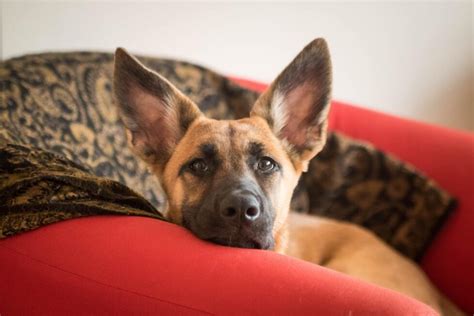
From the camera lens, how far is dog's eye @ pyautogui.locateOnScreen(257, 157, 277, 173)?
5.96ft

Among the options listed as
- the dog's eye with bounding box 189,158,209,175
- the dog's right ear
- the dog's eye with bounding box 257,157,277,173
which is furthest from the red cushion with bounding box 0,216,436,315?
the dog's right ear

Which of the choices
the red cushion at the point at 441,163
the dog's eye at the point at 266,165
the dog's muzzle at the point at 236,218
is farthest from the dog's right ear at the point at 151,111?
the red cushion at the point at 441,163

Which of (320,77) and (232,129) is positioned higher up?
(320,77)

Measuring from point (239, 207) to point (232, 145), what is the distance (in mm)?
347

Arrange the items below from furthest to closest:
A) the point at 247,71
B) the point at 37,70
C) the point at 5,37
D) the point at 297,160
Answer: the point at 247,71 → the point at 5,37 → the point at 37,70 → the point at 297,160

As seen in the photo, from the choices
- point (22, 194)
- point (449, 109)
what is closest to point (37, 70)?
point (22, 194)

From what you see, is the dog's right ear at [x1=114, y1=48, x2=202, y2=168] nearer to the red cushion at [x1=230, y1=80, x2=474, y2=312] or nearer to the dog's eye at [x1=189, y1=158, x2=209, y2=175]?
the dog's eye at [x1=189, y1=158, x2=209, y2=175]

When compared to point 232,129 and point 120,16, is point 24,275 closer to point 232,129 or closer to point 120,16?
point 232,129

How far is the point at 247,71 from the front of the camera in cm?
356

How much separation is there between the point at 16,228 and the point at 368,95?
123 inches

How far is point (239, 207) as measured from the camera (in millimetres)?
1503

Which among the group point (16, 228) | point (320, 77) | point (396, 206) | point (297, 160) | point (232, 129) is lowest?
point (396, 206)

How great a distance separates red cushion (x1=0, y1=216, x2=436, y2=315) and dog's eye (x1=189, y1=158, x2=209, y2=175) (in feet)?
1.12

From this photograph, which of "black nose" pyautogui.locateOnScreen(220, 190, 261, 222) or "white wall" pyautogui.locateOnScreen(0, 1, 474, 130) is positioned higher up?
"white wall" pyautogui.locateOnScreen(0, 1, 474, 130)
